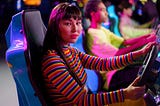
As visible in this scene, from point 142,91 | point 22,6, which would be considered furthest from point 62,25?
point 22,6

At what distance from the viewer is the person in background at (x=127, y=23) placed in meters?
2.47

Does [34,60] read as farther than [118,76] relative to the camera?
No

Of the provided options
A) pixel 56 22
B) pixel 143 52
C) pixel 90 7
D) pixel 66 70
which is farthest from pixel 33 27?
pixel 90 7

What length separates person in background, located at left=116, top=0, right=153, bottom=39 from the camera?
8.12ft

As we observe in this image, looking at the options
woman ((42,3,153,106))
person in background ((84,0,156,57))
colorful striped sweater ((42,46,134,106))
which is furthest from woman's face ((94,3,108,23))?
colorful striped sweater ((42,46,134,106))

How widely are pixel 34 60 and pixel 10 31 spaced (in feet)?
1.02

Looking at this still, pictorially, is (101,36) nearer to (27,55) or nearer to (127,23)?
(127,23)

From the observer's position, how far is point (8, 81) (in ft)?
10.6

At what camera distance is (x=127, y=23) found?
252cm

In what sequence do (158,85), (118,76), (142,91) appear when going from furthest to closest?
1. (118,76)
2. (158,85)
3. (142,91)

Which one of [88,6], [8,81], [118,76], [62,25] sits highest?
[62,25]

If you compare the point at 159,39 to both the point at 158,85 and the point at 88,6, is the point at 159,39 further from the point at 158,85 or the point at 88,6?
the point at 88,6

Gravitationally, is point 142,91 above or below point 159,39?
below

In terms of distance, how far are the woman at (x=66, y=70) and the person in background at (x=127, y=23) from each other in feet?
3.49
